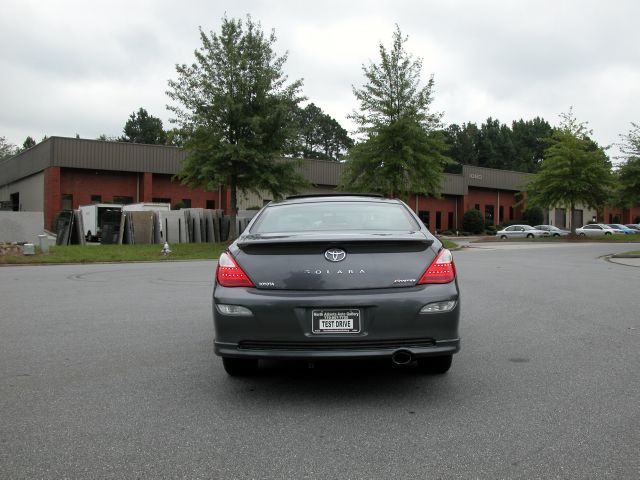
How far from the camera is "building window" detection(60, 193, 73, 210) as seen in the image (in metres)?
38.7

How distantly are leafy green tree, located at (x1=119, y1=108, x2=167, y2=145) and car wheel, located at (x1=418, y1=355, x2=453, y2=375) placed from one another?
97876mm

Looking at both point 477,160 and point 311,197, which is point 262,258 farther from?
point 477,160

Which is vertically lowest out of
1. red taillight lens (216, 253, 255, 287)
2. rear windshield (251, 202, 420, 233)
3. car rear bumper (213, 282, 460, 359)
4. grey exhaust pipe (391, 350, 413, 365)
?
grey exhaust pipe (391, 350, 413, 365)

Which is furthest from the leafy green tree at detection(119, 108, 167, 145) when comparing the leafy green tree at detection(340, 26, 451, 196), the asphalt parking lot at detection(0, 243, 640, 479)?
the asphalt parking lot at detection(0, 243, 640, 479)

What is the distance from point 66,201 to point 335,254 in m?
38.6

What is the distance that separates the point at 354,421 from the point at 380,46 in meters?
29.1

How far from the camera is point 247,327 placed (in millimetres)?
4230

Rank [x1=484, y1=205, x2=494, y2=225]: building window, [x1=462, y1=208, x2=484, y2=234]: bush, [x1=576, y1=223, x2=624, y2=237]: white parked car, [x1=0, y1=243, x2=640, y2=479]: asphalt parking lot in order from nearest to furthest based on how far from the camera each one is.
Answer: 1. [x1=0, y1=243, x2=640, y2=479]: asphalt parking lot
2. [x1=576, y1=223, x2=624, y2=237]: white parked car
3. [x1=462, y1=208, x2=484, y2=234]: bush
4. [x1=484, y1=205, x2=494, y2=225]: building window

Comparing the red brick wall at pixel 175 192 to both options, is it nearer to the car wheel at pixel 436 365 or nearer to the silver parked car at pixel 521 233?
the silver parked car at pixel 521 233

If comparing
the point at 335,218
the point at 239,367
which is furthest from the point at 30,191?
the point at 239,367

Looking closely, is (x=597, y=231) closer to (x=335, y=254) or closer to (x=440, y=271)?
(x=440, y=271)

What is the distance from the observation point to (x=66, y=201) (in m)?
39.0

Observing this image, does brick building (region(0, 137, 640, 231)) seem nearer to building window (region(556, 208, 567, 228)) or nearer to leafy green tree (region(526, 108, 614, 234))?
leafy green tree (region(526, 108, 614, 234))

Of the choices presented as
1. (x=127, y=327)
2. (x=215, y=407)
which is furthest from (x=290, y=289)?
(x=127, y=327)
